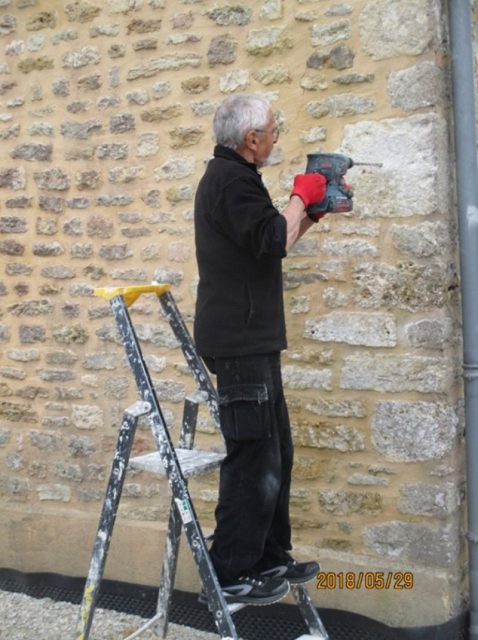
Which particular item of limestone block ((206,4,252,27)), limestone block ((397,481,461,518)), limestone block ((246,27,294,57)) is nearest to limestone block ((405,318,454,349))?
limestone block ((397,481,461,518))

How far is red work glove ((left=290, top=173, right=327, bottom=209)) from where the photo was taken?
2.89 m

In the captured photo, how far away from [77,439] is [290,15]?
7.37 feet

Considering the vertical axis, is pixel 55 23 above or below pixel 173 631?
above

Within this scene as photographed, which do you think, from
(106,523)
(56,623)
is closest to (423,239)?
(106,523)

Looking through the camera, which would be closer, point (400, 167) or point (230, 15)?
point (400, 167)

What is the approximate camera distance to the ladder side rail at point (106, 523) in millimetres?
2924

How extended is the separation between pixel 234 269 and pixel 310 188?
0.37 meters

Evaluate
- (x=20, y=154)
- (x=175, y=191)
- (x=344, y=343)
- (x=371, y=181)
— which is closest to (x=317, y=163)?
(x=371, y=181)

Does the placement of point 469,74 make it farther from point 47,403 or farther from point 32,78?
point 47,403

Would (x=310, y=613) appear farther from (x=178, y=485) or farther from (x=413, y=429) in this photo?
(x=413, y=429)

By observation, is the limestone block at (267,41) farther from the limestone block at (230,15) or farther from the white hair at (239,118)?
the white hair at (239,118)

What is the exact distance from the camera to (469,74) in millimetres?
3498

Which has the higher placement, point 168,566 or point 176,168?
point 176,168

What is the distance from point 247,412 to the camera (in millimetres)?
2896
